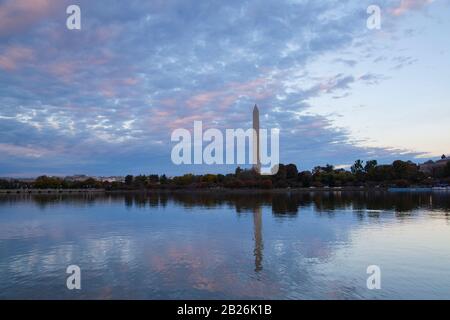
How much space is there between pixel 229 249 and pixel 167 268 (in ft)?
20.9

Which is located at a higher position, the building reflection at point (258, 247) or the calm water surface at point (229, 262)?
the building reflection at point (258, 247)

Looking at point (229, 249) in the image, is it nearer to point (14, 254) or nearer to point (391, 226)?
point (14, 254)

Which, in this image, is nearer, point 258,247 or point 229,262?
point 229,262

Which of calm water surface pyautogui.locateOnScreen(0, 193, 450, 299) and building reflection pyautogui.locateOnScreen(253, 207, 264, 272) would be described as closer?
calm water surface pyautogui.locateOnScreen(0, 193, 450, 299)

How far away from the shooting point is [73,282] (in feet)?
57.3

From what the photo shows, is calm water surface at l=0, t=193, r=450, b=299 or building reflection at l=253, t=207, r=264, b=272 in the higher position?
building reflection at l=253, t=207, r=264, b=272

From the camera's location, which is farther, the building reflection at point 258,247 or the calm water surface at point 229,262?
the building reflection at point 258,247
